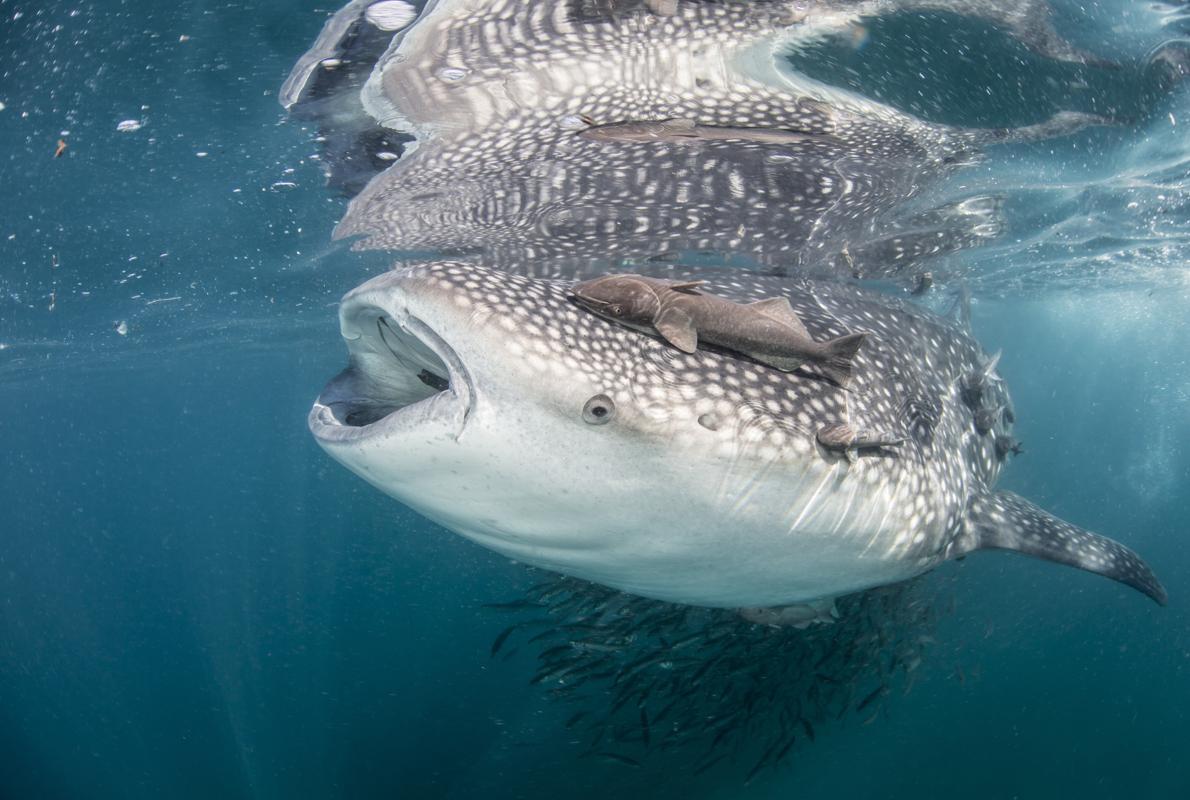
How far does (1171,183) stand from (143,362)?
3491 cm

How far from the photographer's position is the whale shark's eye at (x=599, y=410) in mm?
2627

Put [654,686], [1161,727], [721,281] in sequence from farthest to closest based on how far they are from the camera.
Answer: [1161,727] → [654,686] → [721,281]

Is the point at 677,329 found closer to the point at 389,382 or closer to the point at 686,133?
the point at 389,382

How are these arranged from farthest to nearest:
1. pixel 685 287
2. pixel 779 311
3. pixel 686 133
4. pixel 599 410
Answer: pixel 686 133 → pixel 779 311 → pixel 685 287 → pixel 599 410

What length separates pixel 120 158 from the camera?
8.42 meters

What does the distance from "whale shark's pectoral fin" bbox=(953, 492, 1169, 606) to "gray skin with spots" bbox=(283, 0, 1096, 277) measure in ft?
11.1

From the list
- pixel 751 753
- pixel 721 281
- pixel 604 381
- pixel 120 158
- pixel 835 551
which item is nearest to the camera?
pixel 604 381

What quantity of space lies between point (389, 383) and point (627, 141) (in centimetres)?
376

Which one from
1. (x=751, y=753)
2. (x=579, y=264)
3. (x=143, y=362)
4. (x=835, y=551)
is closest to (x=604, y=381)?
(x=835, y=551)

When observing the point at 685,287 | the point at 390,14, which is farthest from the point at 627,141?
the point at 685,287

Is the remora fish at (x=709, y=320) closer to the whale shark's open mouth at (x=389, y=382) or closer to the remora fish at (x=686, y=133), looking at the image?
the whale shark's open mouth at (x=389, y=382)

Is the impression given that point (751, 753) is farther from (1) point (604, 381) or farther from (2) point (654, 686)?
(1) point (604, 381)

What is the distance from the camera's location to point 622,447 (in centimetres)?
274

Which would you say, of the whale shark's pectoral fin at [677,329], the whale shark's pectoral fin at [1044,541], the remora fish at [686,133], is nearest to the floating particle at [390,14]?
the remora fish at [686,133]
